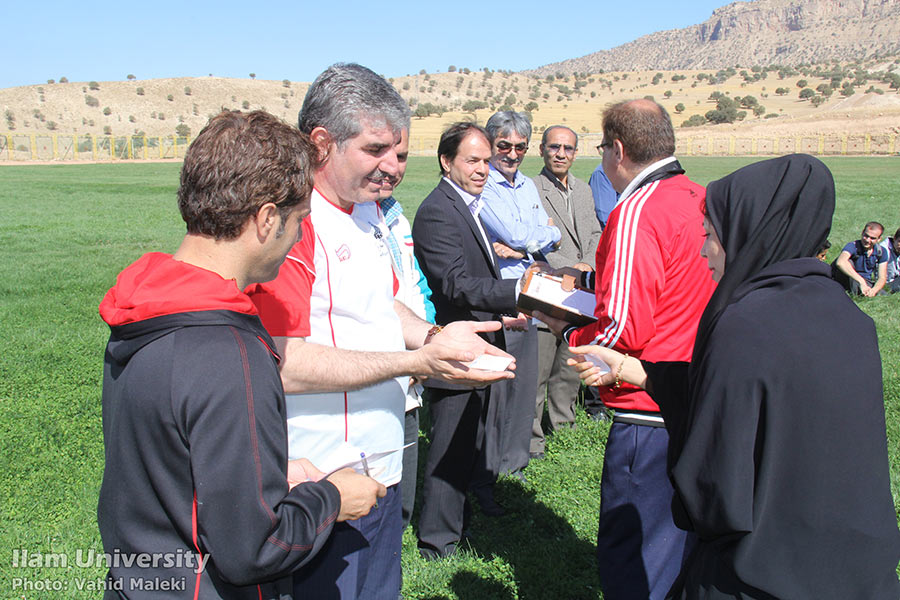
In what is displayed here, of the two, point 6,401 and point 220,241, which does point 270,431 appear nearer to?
point 220,241

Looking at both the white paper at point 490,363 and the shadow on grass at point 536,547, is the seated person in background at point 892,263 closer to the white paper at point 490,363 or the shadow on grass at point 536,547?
the shadow on grass at point 536,547

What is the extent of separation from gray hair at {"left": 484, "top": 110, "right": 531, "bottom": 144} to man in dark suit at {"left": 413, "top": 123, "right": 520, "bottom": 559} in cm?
106

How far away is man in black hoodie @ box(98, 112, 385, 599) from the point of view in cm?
149

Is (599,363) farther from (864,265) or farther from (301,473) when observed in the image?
(864,265)

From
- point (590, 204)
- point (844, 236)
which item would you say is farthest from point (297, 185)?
point (844, 236)

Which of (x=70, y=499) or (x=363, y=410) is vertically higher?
(x=363, y=410)

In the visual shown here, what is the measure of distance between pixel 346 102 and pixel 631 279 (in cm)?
134

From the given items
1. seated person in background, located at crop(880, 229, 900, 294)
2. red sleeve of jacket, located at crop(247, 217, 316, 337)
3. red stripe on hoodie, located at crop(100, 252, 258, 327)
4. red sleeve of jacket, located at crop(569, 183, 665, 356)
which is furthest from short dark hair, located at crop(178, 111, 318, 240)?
seated person in background, located at crop(880, 229, 900, 294)

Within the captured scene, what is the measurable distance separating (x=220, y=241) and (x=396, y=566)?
1.53m

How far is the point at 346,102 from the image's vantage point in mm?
2439

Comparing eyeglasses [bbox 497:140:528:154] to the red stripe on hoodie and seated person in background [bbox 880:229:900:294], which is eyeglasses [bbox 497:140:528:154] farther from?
seated person in background [bbox 880:229:900:294]

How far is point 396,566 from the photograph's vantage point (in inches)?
103

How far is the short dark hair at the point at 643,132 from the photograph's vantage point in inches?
125

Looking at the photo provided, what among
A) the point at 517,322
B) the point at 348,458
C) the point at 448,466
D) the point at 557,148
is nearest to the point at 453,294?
the point at 517,322
